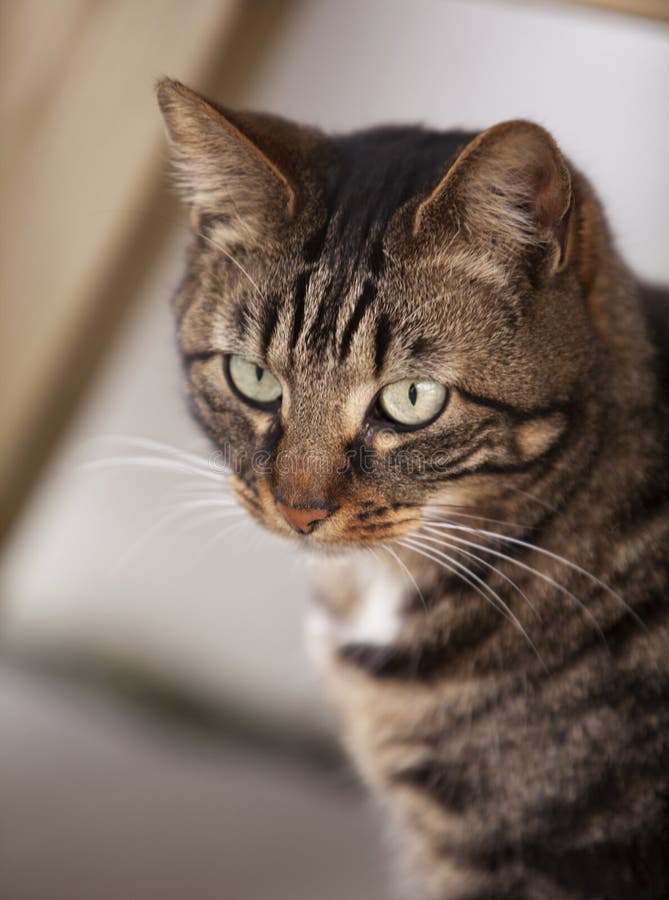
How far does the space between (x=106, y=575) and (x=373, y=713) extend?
2.52 ft

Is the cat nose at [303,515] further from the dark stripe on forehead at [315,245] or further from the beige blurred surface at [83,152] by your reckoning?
the beige blurred surface at [83,152]

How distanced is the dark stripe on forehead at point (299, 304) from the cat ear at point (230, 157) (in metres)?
0.06

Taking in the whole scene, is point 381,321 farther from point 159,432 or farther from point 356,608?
point 159,432

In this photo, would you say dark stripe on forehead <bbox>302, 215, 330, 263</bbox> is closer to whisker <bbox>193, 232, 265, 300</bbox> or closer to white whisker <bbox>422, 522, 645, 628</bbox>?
whisker <bbox>193, 232, 265, 300</bbox>

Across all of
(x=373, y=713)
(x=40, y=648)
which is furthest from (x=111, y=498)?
(x=373, y=713)

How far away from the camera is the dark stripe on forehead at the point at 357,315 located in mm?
764

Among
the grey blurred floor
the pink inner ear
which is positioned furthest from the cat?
the grey blurred floor

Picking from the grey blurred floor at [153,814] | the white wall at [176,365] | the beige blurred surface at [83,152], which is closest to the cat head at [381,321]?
the white wall at [176,365]

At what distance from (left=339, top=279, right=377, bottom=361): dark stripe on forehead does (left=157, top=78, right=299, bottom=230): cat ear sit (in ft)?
0.32

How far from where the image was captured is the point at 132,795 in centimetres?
149

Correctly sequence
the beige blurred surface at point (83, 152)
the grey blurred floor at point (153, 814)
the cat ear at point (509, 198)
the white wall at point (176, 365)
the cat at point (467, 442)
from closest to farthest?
the cat ear at point (509, 198), the cat at point (467, 442), the white wall at point (176, 365), the beige blurred surface at point (83, 152), the grey blurred floor at point (153, 814)

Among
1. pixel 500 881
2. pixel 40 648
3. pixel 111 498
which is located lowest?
pixel 40 648

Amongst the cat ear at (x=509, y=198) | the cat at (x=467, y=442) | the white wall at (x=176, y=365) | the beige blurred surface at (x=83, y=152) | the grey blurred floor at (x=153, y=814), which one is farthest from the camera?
the grey blurred floor at (x=153, y=814)

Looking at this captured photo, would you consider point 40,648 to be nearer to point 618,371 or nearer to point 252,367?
point 252,367
